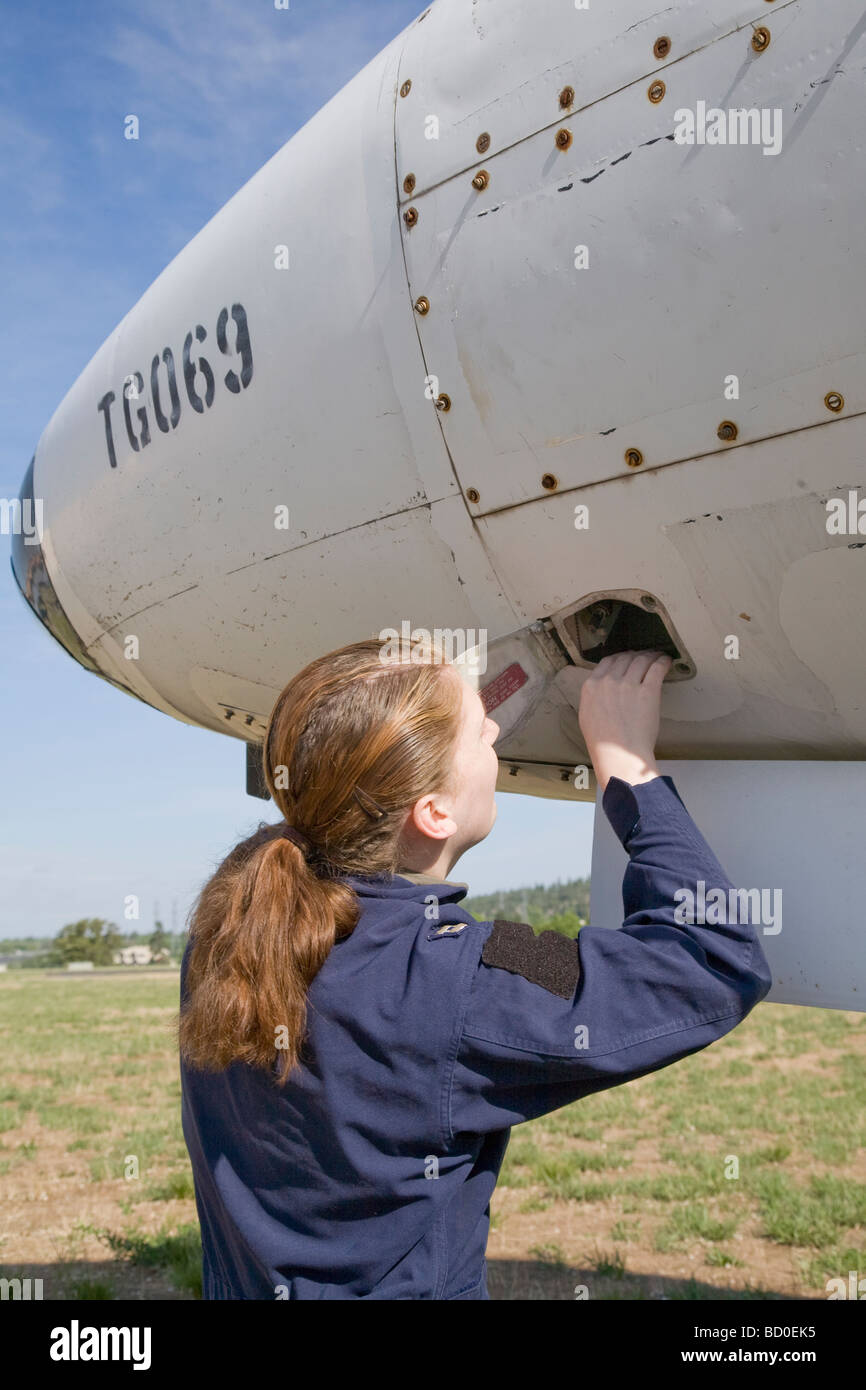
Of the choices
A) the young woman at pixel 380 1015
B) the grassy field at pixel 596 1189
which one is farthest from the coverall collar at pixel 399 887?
the grassy field at pixel 596 1189

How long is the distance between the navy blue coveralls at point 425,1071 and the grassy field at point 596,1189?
1380 millimetres

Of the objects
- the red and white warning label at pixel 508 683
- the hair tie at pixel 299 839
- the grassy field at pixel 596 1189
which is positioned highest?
the red and white warning label at pixel 508 683

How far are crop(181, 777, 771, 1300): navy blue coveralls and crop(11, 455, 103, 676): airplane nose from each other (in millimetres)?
2275

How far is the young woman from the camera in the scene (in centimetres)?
125

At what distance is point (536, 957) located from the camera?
131 cm

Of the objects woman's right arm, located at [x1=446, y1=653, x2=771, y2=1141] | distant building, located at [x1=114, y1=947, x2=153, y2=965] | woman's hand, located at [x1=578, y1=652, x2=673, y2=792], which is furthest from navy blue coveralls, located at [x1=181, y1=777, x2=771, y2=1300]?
distant building, located at [x1=114, y1=947, x2=153, y2=965]

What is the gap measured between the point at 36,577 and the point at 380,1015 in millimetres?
2501

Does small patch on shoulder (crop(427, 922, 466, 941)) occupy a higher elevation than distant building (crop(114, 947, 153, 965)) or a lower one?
higher

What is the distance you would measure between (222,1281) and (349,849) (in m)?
0.62

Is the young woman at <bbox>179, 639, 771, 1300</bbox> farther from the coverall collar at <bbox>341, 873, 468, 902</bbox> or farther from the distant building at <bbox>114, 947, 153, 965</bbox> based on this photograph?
the distant building at <bbox>114, 947, 153, 965</bbox>

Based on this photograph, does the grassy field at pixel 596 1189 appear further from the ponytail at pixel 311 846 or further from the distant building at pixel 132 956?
the distant building at pixel 132 956

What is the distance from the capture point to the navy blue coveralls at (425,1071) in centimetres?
125

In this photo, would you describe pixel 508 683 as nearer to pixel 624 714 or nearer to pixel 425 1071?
pixel 624 714

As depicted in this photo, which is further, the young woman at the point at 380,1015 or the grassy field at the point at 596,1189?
the grassy field at the point at 596,1189
